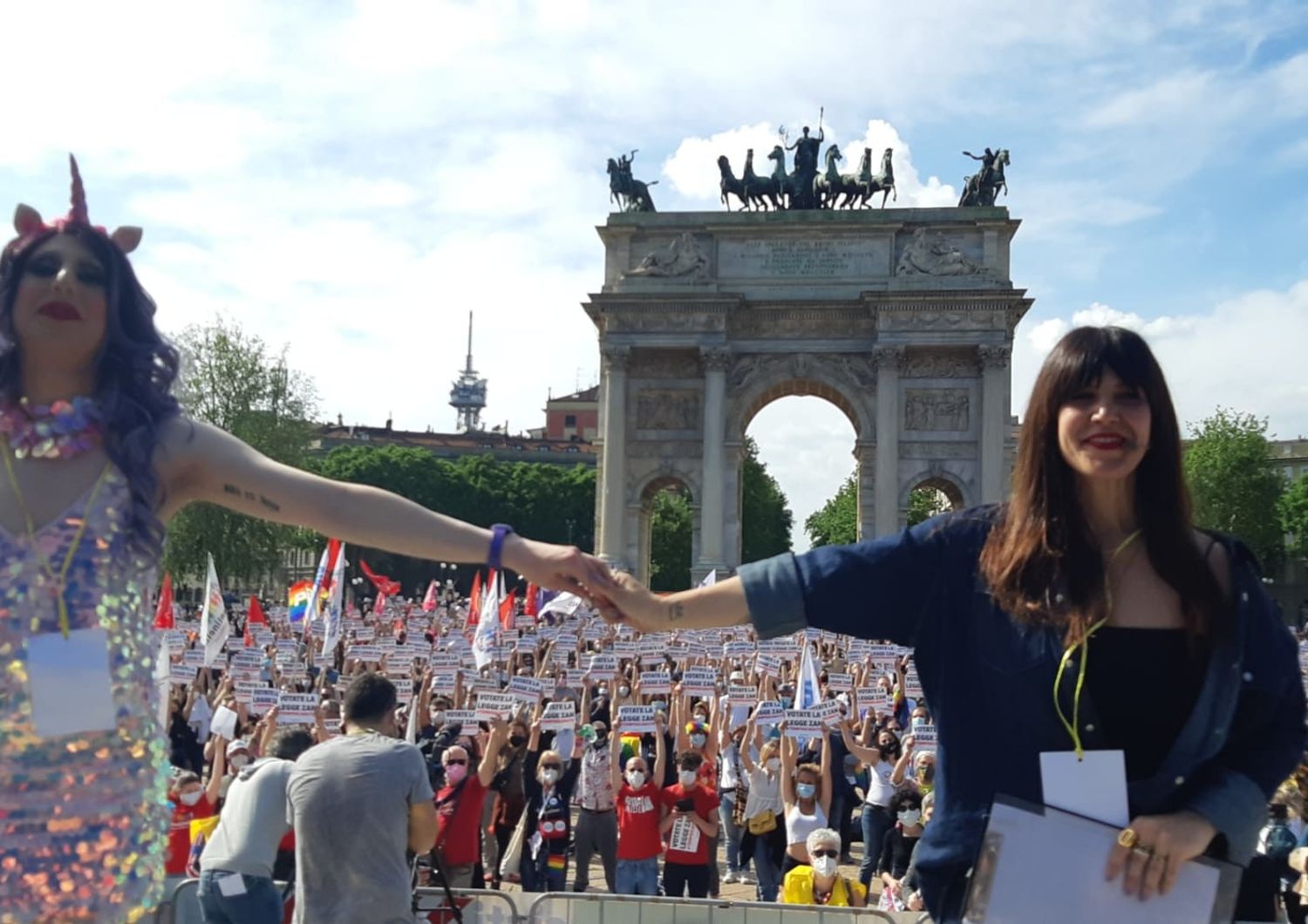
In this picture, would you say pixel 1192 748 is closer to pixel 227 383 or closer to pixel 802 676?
pixel 802 676

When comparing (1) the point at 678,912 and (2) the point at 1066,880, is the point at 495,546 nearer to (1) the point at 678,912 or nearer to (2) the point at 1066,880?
(2) the point at 1066,880

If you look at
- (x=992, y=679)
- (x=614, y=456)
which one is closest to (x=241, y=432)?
(x=614, y=456)

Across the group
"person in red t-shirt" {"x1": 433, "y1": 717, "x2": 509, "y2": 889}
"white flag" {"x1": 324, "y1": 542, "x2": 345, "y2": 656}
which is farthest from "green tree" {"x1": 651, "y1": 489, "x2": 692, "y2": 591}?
"person in red t-shirt" {"x1": 433, "y1": 717, "x2": 509, "y2": 889}

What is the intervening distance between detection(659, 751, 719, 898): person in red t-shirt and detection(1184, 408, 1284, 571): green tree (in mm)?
74111

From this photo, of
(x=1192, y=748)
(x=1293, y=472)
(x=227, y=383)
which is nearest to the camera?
(x=1192, y=748)

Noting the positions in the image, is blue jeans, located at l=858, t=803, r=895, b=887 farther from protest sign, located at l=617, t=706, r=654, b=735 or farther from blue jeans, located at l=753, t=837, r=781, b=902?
protest sign, located at l=617, t=706, r=654, b=735

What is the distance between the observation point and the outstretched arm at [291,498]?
279 centimetres

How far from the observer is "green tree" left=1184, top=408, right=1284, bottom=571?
79.6 meters

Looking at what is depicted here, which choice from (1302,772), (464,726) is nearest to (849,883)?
(1302,772)

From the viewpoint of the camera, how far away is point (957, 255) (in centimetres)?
4500

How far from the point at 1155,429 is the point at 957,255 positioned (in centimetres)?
4373

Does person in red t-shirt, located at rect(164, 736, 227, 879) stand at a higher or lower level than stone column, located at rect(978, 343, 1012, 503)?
lower

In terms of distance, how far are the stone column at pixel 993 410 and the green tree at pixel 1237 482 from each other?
38850mm

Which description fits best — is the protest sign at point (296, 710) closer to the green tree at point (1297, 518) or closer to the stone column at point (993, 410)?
the stone column at point (993, 410)
